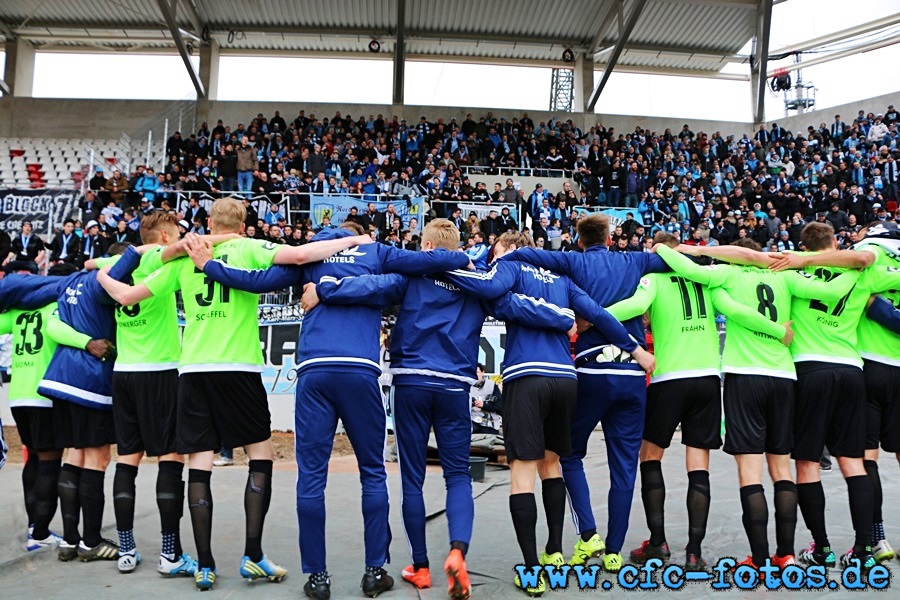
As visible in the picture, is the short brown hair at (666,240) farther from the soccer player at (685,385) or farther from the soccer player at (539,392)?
the soccer player at (539,392)

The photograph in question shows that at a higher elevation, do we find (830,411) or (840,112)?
(840,112)

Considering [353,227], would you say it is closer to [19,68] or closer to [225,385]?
[225,385]

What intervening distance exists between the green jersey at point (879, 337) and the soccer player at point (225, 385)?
11.0 feet

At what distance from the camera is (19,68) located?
27953mm

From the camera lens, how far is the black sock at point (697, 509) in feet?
15.1

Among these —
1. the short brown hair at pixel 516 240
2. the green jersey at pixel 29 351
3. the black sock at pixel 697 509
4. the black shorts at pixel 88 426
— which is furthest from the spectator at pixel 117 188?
the black sock at pixel 697 509

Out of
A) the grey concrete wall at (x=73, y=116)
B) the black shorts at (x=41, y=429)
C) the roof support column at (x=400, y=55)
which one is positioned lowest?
the black shorts at (x=41, y=429)

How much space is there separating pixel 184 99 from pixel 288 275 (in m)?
25.8

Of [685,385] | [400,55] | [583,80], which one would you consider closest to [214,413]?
[685,385]

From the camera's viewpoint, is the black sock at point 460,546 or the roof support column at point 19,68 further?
the roof support column at point 19,68

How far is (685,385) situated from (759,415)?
45 cm

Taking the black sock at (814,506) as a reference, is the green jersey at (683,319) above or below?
above

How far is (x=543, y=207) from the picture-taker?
1983 cm

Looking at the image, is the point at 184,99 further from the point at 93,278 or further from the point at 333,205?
the point at 93,278
